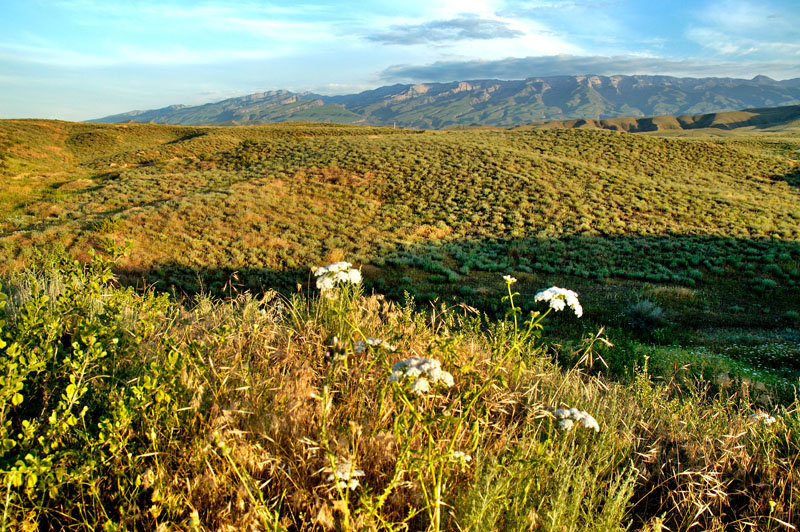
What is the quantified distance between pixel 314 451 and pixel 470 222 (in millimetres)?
20545

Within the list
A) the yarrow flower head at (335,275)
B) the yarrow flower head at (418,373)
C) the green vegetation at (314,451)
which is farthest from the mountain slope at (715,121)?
the yarrow flower head at (418,373)

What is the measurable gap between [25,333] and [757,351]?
10.9m

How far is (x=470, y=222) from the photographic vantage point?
22062 millimetres

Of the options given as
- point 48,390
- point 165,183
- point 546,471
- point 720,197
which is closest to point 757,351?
point 546,471

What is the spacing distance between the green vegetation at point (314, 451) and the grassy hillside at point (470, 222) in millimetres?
1390

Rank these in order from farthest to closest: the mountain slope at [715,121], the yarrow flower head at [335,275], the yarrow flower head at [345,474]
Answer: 1. the mountain slope at [715,121]
2. the yarrow flower head at [335,275]
3. the yarrow flower head at [345,474]

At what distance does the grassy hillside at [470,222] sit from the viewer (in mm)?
12305

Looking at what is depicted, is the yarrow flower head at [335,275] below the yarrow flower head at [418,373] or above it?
above

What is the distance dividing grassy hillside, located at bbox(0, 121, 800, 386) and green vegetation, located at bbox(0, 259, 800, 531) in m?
1.39

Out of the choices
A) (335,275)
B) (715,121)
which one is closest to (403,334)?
(335,275)

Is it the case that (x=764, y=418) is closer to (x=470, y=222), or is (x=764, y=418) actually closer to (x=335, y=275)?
(x=335, y=275)

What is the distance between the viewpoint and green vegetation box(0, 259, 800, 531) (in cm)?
179

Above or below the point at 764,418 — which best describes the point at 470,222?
below

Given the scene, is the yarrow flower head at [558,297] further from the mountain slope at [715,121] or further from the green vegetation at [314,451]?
the mountain slope at [715,121]
